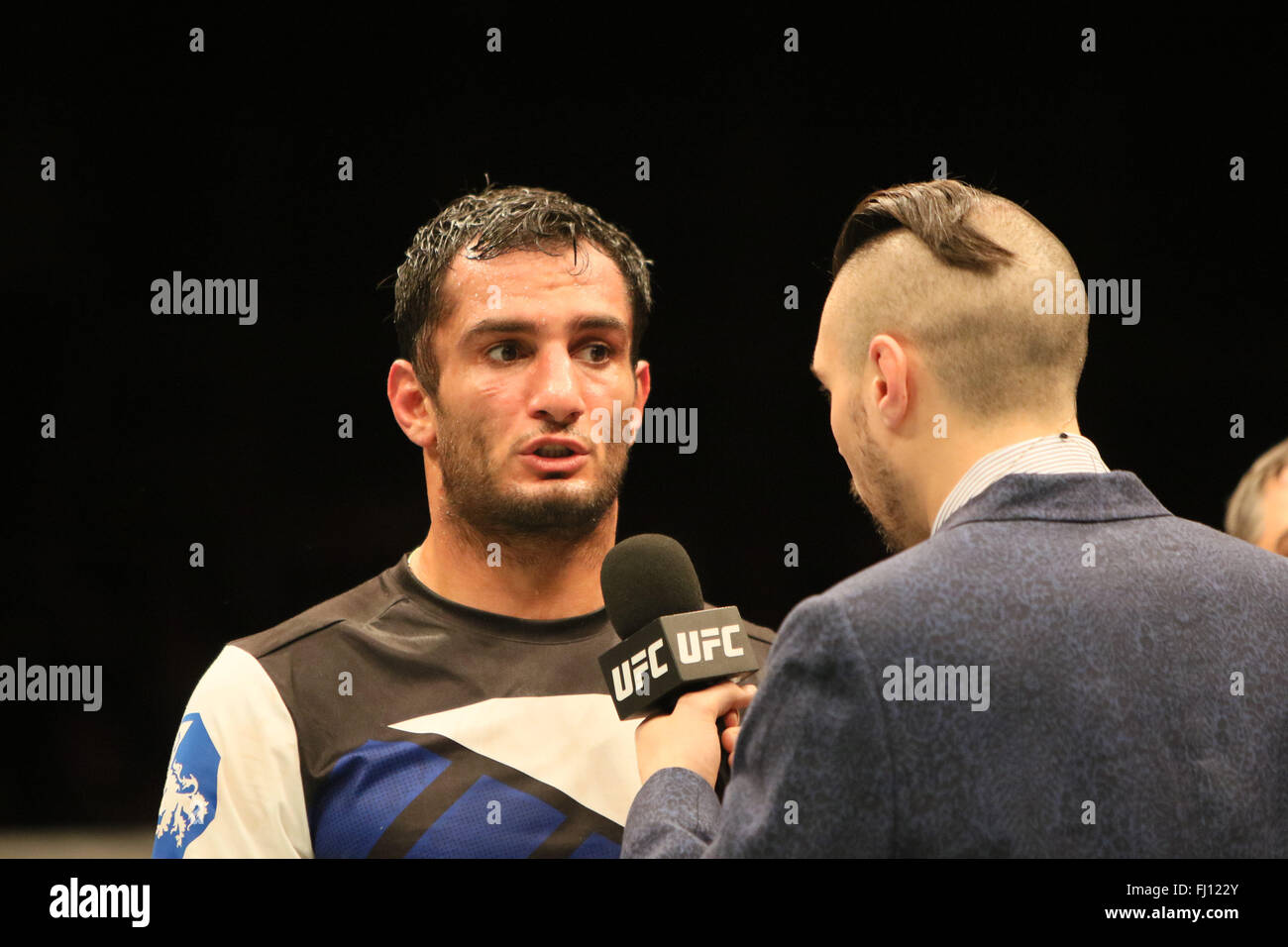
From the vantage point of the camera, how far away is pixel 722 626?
1.85 meters

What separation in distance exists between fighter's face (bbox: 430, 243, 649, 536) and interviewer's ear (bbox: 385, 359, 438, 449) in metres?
0.05

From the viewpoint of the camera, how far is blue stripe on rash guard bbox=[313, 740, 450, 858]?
2.08 metres

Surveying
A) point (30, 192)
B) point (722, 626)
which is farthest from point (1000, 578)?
point (30, 192)

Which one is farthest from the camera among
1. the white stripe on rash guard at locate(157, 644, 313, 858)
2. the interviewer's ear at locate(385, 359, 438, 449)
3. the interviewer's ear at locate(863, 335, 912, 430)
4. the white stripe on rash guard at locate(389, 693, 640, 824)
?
the interviewer's ear at locate(385, 359, 438, 449)

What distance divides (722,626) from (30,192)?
215cm

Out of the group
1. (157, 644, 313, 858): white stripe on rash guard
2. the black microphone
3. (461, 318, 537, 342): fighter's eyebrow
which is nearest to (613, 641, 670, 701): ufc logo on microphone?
the black microphone

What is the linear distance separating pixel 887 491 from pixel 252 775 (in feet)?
3.99

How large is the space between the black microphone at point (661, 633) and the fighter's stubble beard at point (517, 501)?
0.40 metres

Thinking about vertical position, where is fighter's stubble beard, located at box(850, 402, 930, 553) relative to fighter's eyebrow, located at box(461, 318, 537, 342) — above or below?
below

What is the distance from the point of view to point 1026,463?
5.00 feet

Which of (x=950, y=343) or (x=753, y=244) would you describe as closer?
(x=950, y=343)

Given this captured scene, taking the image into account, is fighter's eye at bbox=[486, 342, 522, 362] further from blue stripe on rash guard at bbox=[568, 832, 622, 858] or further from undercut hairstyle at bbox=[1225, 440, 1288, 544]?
undercut hairstyle at bbox=[1225, 440, 1288, 544]

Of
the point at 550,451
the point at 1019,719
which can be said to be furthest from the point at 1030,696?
the point at 550,451

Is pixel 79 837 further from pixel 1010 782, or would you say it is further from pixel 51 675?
pixel 1010 782
